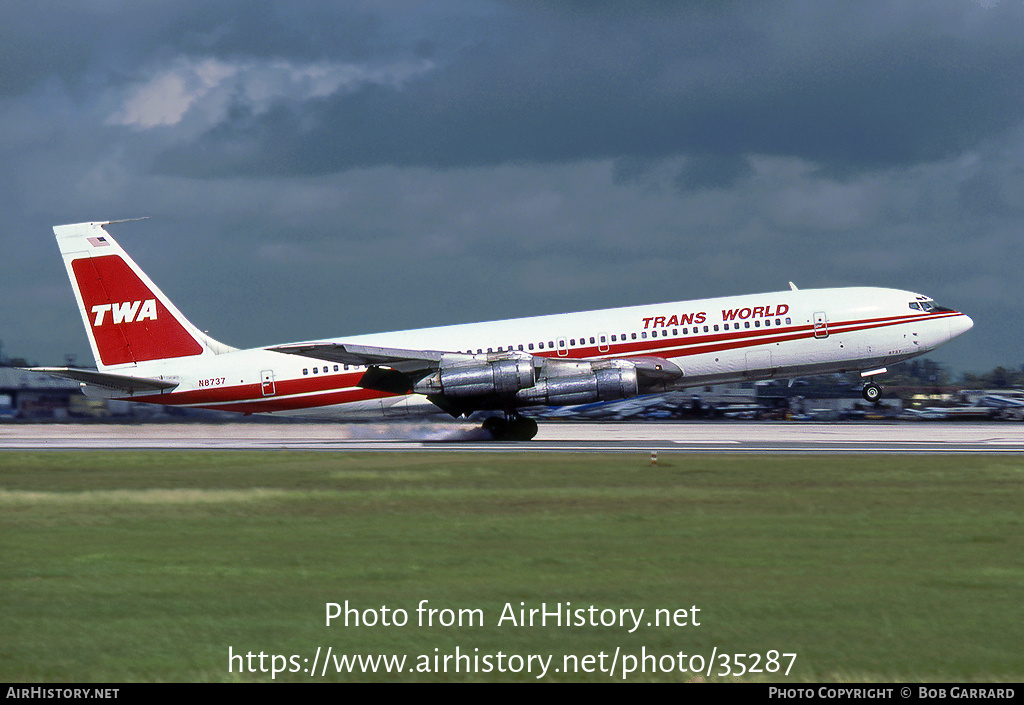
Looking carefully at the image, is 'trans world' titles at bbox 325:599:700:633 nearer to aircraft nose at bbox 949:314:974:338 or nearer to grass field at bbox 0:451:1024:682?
grass field at bbox 0:451:1024:682

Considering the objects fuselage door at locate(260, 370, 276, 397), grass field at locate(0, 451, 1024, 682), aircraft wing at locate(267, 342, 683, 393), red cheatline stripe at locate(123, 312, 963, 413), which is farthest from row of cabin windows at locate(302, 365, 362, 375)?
grass field at locate(0, 451, 1024, 682)

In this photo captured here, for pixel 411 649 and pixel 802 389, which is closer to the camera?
pixel 411 649

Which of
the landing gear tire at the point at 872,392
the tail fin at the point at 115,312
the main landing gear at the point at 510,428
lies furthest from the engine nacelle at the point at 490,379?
the landing gear tire at the point at 872,392

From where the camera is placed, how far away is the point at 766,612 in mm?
11922

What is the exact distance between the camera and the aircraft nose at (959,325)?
140ft

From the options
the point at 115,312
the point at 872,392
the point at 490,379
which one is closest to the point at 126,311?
the point at 115,312

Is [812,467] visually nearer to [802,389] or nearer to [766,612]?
[766,612]

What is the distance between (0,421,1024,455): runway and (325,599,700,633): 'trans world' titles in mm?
25620

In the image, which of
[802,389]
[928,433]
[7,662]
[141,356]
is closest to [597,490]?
[7,662]

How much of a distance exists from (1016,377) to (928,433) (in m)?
79.4

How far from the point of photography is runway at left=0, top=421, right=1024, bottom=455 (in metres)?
39.2

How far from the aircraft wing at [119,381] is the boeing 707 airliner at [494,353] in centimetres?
6

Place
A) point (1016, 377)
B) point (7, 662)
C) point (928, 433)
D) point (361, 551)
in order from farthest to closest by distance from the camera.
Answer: point (1016, 377) → point (928, 433) → point (361, 551) → point (7, 662)

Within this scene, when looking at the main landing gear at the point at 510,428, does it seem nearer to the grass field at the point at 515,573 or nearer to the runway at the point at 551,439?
the runway at the point at 551,439
